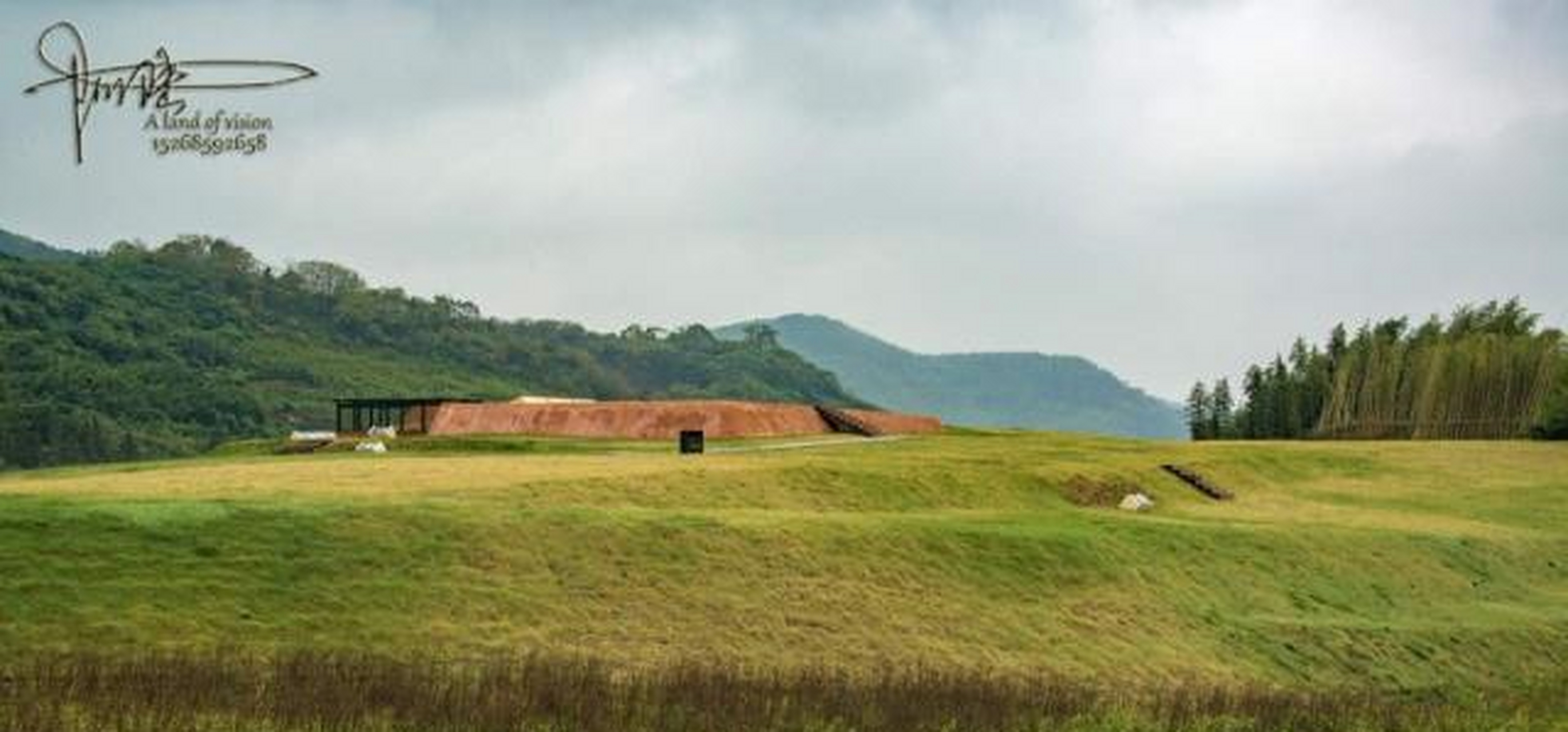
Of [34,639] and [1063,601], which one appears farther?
[1063,601]

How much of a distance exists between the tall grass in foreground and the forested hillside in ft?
306

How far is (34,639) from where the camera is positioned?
80.3ft

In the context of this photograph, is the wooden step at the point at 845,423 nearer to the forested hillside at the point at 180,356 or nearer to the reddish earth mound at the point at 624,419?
the reddish earth mound at the point at 624,419

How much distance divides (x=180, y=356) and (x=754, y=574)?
12948 cm

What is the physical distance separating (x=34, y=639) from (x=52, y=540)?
4071 millimetres

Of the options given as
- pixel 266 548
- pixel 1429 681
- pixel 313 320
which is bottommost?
pixel 1429 681

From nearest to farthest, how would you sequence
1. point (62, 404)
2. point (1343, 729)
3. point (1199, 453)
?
point (1343, 729) → point (1199, 453) → point (62, 404)

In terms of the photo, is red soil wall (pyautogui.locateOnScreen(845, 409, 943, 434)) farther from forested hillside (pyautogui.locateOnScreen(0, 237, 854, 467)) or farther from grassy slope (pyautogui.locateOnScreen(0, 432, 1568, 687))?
forested hillside (pyautogui.locateOnScreen(0, 237, 854, 467))

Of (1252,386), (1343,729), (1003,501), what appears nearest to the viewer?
(1343,729)

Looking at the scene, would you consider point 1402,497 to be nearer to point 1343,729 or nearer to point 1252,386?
point 1343,729

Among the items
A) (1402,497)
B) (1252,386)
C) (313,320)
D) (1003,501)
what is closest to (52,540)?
(1003,501)

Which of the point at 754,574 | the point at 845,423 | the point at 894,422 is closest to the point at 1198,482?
the point at 845,423

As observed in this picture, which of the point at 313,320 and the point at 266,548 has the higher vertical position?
the point at 313,320

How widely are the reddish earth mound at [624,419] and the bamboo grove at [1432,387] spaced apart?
34.9 m
